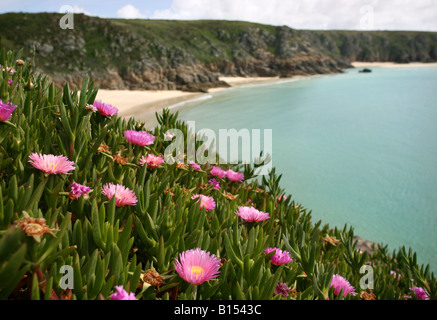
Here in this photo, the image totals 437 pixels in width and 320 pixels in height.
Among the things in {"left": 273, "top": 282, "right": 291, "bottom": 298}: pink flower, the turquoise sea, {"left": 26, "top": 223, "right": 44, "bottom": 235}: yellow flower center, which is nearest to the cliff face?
the turquoise sea

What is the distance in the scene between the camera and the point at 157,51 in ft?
120

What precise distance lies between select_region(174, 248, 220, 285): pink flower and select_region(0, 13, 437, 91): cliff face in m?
15.5

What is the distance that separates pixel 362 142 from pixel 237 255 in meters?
15.3

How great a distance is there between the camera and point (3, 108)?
3.39 feet

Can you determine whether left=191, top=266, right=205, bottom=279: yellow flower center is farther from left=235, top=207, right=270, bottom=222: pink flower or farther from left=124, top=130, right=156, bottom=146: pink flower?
left=124, top=130, right=156, bottom=146: pink flower

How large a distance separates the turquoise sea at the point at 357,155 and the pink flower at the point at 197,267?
662cm

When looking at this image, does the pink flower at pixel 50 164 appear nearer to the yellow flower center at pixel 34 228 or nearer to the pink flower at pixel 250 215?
the yellow flower center at pixel 34 228

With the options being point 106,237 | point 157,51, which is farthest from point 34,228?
point 157,51

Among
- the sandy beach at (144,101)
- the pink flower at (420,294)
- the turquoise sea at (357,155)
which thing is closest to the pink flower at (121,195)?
the pink flower at (420,294)

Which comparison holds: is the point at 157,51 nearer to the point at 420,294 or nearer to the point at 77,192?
the point at 420,294

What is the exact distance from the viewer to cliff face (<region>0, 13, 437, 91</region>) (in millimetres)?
30047

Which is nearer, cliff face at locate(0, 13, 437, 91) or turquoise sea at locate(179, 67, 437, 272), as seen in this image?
turquoise sea at locate(179, 67, 437, 272)

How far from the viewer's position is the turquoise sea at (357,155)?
7539 millimetres

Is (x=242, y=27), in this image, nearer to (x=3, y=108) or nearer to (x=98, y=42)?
(x=98, y=42)
